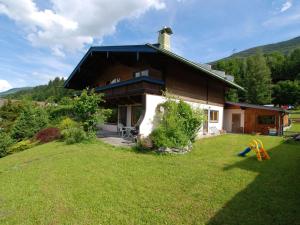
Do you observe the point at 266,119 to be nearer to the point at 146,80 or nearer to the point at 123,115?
the point at 123,115

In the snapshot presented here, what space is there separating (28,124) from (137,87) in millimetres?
11913

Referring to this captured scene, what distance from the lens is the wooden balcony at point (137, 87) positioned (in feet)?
37.2

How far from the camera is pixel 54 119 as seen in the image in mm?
19984

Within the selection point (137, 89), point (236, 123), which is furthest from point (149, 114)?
point (236, 123)

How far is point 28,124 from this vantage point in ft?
58.7

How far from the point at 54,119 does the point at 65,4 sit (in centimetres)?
1224

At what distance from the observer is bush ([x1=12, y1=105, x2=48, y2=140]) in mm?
17469

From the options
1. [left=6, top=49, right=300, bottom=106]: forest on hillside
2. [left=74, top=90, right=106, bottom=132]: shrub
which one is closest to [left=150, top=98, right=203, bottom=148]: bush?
[left=74, top=90, right=106, bottom=132]: shrub

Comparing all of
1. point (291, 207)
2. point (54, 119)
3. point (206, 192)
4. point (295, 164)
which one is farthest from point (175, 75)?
point (54, 119)

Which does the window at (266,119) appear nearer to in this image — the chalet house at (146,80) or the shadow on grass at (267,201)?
the chalet house at (146,80)

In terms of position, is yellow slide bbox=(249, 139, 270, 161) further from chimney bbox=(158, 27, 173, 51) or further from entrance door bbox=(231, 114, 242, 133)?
entrance door bbox=(231, 114, 242, 133)

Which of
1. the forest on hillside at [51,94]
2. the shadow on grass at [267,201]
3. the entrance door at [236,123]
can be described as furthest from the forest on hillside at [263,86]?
the shadow on grass at [267,201]

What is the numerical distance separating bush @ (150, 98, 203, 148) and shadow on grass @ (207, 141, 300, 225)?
3000 mm

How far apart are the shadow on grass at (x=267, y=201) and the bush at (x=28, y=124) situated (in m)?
16.8
